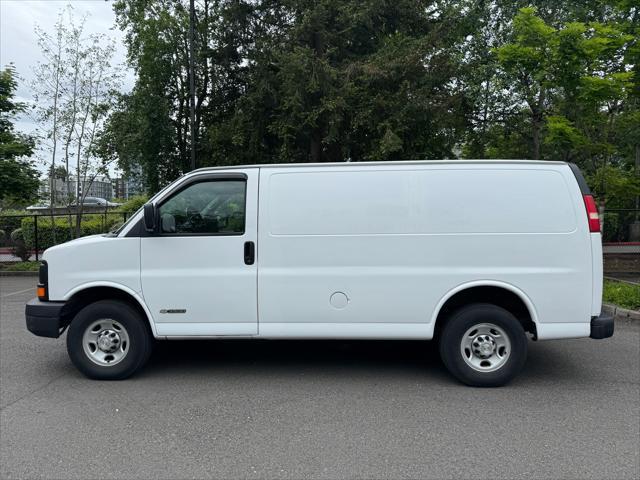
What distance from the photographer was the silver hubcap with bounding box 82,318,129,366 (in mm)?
4930

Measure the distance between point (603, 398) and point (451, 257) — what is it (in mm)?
1824

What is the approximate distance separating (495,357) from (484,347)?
0.48 feet

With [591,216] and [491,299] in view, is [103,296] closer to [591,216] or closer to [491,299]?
[491,299]

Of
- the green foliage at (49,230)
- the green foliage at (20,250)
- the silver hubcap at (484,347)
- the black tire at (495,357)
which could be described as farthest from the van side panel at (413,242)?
the green foliage at (49,230)

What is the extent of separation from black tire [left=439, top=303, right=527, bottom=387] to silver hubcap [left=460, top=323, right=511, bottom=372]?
15 millimetres

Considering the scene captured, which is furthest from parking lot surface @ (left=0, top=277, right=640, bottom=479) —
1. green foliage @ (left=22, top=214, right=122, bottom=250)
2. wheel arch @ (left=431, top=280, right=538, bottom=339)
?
green foliage @ (left=22, top=214, right=122, bottom=250)

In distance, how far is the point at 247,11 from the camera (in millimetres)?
17547

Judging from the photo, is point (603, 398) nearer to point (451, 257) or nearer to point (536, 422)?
point (536, 422)

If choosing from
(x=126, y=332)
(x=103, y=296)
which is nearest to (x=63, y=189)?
(x=103, y=296)

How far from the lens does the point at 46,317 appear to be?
192 inches

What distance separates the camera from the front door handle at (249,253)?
4.79 meters

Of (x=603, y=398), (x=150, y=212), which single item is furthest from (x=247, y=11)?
(x=603, y=398)

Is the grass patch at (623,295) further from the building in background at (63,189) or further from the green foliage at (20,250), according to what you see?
the green foliage at (20,250)

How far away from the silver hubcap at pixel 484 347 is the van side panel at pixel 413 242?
A: 412mm
